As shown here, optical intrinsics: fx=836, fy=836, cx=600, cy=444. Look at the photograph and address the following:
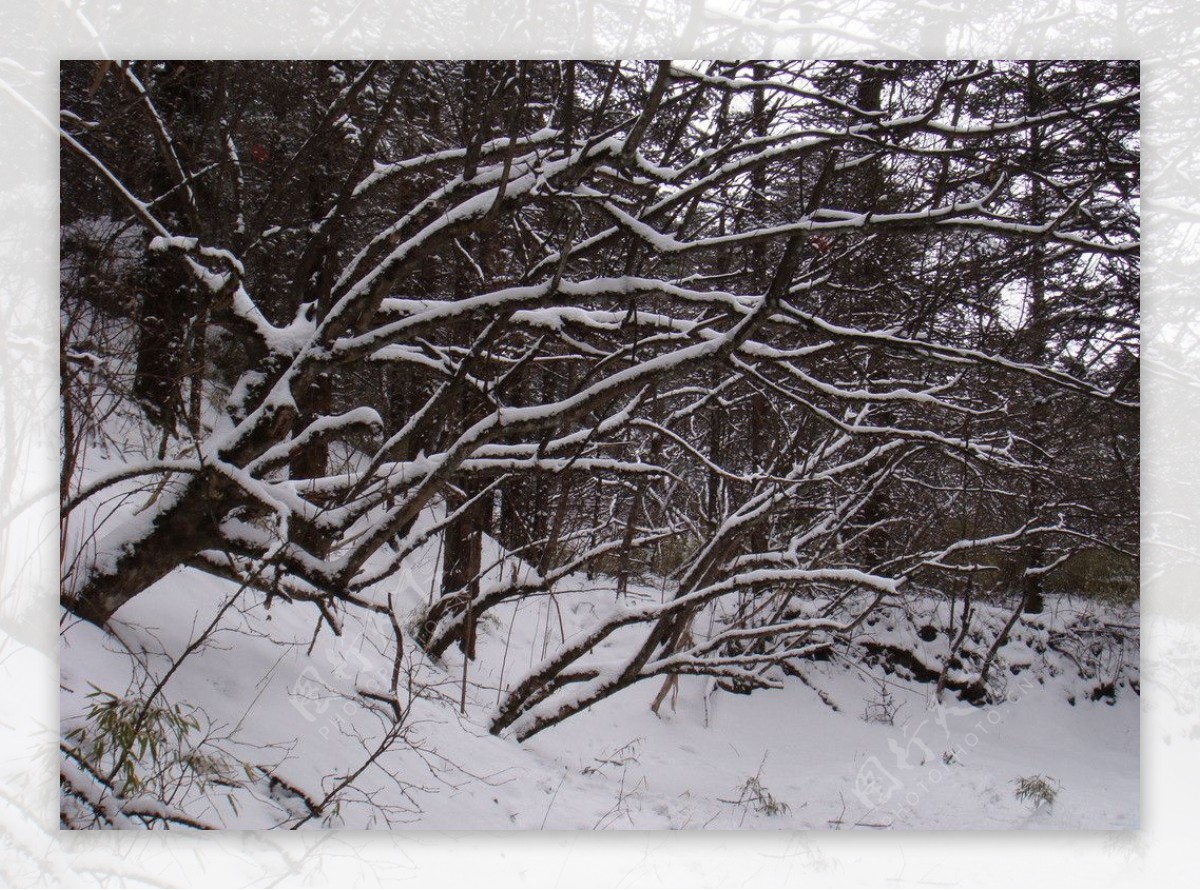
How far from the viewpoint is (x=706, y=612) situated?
3.33 m

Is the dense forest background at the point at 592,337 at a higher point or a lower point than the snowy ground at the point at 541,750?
higher

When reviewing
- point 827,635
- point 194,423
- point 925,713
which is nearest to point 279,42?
point 194,423

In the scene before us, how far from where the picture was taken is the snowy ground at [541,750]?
2459 mm

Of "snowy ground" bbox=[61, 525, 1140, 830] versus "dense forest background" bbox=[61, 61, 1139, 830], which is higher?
"dense forest background" bbox=[61, 61, 1139, 830]

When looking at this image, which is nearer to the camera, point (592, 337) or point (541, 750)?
point (541, 750)

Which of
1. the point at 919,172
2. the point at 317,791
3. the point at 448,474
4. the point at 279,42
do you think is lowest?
the point at 317,791

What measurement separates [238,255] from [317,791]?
166 centimetres

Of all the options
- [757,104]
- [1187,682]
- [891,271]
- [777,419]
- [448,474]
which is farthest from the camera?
[777,419]

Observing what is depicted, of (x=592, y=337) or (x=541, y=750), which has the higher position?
(x=592, y=337)

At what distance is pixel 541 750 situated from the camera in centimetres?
292

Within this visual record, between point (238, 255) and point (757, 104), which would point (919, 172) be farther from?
point (238, 255)

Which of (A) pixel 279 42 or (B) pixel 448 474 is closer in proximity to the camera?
(B) pixel 448 474

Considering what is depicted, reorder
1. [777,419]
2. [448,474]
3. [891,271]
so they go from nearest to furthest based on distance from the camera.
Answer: [448,474]
[891,271]
[777,419]

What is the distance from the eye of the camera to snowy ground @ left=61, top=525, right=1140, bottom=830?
2459mm
